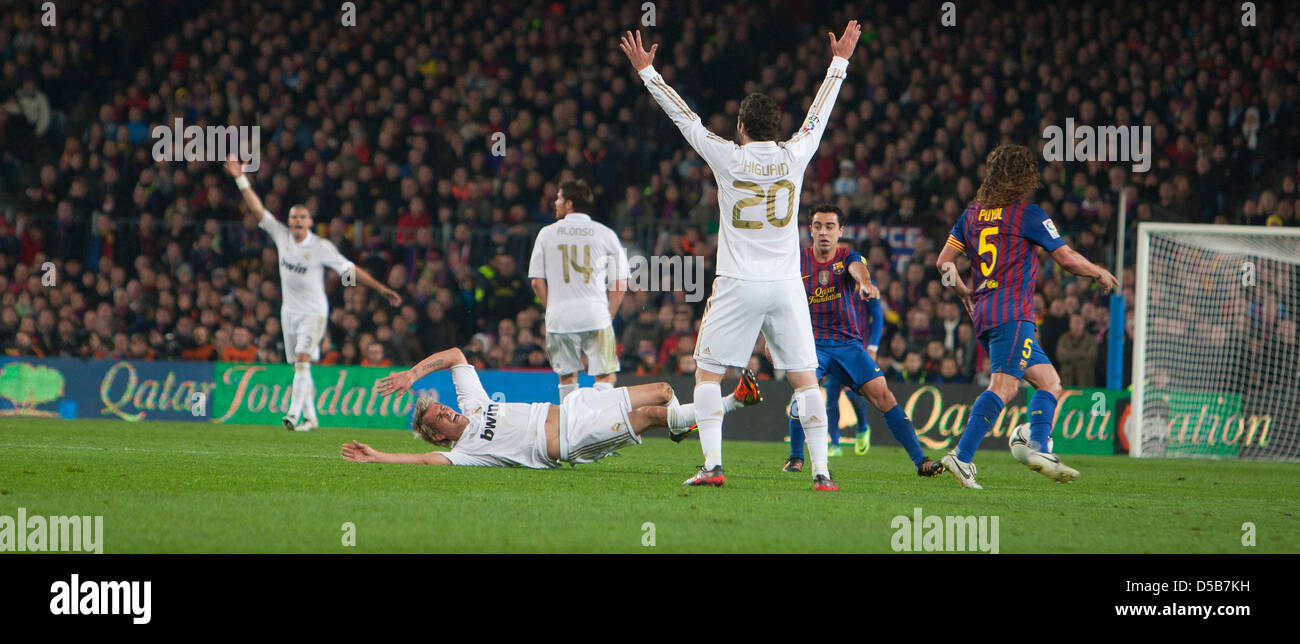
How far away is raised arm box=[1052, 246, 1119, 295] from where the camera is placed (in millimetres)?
7793

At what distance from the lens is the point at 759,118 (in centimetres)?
746

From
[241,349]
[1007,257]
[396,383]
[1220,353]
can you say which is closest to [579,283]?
[396,383]

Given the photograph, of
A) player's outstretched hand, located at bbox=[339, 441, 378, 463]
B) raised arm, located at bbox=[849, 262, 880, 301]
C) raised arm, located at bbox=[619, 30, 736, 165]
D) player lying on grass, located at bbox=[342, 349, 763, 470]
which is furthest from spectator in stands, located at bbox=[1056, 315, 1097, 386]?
player's outstretched hand, located at bbox=[339, 441, 378, 463]

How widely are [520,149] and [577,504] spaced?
14.4 m

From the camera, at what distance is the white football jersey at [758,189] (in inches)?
295

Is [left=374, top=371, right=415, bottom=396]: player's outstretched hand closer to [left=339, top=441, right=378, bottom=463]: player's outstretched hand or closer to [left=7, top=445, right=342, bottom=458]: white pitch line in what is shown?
[left=339, top=441, right=378, bottom=463]: player's outstretched hand

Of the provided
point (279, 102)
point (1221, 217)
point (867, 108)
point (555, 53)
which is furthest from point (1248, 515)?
point (279, 102)

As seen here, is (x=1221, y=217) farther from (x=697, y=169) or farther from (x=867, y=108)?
(x=697, y=169)

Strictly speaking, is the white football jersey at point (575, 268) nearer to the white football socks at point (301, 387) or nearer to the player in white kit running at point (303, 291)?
the player in white kit running at point (303, 291)

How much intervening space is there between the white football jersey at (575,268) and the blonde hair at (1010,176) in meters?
3.69

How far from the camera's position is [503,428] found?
27.7ft

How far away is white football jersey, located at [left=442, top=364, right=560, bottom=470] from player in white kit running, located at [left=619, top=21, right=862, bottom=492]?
4.49 feet

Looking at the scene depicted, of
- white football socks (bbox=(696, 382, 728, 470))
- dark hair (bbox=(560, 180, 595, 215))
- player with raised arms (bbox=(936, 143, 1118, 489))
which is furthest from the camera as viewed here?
dark hair (bbox=(560, 180, 595, 215))

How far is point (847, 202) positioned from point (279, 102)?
32.3 feet
